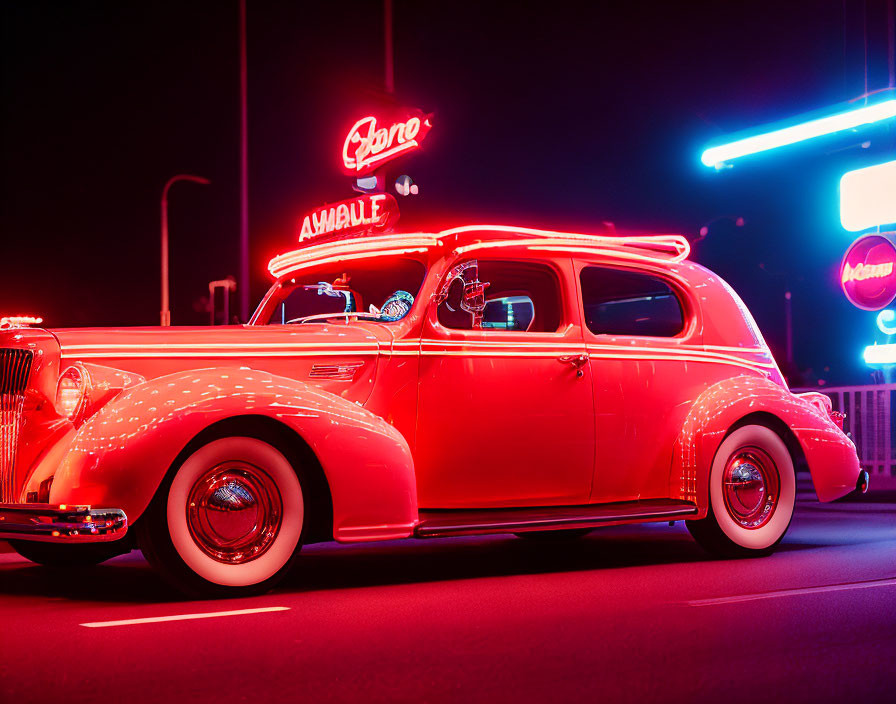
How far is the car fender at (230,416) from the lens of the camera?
18.3 feet

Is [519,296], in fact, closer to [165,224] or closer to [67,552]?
[67,552]

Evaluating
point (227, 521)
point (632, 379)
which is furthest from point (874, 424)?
point (227, 521)

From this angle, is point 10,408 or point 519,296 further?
point 519,296

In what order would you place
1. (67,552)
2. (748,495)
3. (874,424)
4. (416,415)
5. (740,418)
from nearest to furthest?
(416,415) → (67,552) → (740,418) → (748,495) → (874,424)

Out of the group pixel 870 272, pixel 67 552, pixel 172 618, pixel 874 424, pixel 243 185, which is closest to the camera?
pixel 172 618

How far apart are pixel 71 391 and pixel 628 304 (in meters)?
3.91

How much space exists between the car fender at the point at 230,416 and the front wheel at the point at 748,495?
2.45 metres

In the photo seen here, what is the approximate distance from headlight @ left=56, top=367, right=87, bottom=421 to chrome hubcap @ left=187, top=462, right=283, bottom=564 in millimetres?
748

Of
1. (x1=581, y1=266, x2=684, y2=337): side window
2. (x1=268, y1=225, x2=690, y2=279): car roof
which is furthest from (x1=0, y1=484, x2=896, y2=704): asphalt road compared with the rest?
(x1=268, y1=225, x2=690, y2=279): car roof

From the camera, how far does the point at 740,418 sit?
311 inches

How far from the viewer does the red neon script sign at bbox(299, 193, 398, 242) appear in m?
18.4

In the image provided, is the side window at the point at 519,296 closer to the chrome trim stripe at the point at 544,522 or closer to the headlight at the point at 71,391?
the chrome trim stripe at the point at 544,522

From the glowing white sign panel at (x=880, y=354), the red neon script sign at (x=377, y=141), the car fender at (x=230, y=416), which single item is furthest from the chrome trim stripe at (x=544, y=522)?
the red neon script sign at (x=377, y=141)

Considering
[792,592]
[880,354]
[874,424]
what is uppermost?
[880,354]
